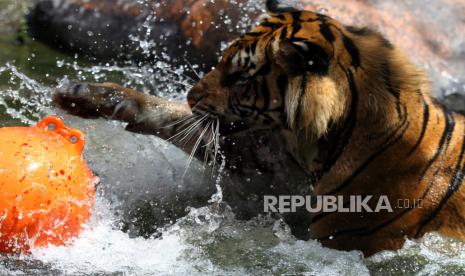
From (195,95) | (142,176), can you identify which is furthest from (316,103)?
(142,176)

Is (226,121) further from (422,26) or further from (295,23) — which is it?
(422,26)

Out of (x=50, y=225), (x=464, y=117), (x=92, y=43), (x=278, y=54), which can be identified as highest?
(x=278, y=54)

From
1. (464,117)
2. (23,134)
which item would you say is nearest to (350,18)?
(464,117)

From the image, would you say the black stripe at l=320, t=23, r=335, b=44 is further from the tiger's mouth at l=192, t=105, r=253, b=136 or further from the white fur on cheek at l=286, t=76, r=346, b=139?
the tiger's mouth at l=192, t=105, r=253, b=136

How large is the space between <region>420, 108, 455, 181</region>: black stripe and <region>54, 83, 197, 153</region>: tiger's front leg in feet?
3.07

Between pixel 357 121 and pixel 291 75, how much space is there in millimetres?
Result: 293

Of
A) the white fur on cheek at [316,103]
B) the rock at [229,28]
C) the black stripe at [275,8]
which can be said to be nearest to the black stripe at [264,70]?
the white fur on cheek at [316,103]

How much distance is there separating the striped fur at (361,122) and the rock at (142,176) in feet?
2.46

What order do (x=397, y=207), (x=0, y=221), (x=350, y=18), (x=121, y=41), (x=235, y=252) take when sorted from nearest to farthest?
(x=0, y=221) → (x=397, y=207) → (x=235, y=252) → (x=350, y=18) → (x=121, y=41)

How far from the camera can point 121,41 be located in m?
5.23

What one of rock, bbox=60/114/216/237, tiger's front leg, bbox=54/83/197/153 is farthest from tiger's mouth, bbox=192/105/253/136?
rock, bbox=60/114/216/237

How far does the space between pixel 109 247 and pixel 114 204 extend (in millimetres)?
461

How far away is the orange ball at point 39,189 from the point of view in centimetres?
260

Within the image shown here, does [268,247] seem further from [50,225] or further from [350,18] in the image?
[350,18]
